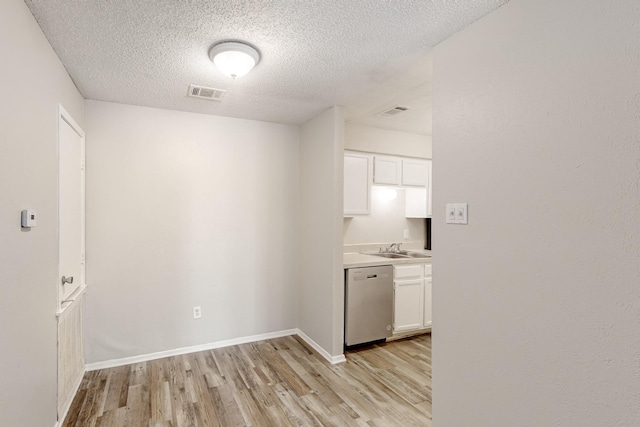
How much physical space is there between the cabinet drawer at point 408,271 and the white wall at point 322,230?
2.47 ft

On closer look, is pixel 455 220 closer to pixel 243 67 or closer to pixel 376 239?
pixel 243 67

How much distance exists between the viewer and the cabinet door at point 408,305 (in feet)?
12.2

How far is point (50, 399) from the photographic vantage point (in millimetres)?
2066

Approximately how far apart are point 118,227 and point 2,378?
6.37 ft

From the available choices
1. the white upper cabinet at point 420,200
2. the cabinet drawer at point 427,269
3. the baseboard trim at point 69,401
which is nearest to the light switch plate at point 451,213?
the cabinet drawer at point 427,269

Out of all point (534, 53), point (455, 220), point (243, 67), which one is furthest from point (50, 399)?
point (534, 53)

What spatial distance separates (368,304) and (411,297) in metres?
0.59

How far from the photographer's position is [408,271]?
3.80 meters

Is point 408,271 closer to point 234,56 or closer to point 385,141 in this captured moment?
point 385,141

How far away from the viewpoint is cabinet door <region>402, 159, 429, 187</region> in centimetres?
428

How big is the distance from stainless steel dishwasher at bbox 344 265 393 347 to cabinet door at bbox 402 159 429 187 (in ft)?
4.13

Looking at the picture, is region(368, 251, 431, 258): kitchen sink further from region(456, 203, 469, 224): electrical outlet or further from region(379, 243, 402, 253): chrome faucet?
region(456, 203, 469, 224): electrical outlet

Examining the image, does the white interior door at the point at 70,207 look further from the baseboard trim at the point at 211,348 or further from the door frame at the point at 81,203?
the baseboard trim at the point at 211,348

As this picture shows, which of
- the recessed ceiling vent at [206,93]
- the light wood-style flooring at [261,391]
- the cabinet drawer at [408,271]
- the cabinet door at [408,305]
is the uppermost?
the recessed ceiling vent at [206,93]
